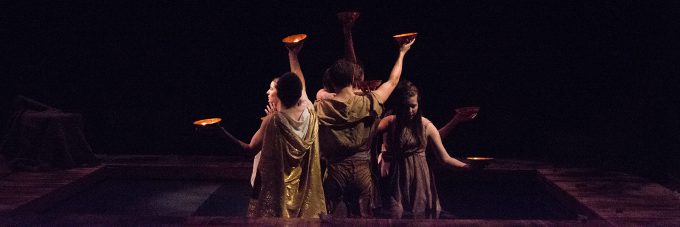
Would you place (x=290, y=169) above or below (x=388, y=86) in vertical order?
below

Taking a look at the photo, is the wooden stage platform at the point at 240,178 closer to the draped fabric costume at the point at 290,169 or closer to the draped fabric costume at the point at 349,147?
the draped fabric costume at the point at 290,169

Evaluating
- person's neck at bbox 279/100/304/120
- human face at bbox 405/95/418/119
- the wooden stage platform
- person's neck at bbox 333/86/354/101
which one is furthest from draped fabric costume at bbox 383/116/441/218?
person's neck at bbox 279/100/304/120

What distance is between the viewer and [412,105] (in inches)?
165

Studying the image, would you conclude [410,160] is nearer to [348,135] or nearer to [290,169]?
[348,135]

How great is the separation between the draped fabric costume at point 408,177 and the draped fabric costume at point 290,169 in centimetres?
83

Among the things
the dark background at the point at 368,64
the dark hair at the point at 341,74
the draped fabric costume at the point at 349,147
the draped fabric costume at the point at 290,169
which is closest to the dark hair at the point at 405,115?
the draped fabric costume at the point at 349,147

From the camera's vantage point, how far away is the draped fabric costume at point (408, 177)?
4.39 metres

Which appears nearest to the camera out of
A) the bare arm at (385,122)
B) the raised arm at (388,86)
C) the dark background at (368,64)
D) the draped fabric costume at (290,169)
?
the draped fabric costume at (290,169)

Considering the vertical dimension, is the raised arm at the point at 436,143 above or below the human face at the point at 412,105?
below

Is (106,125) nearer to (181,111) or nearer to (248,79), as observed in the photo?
(181,111)

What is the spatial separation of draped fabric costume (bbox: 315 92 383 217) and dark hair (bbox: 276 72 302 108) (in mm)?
268

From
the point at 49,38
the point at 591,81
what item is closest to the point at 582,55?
the point at 591,81

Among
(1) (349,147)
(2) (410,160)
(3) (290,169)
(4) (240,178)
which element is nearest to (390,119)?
(2) (410,160)

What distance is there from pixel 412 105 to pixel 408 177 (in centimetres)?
54
